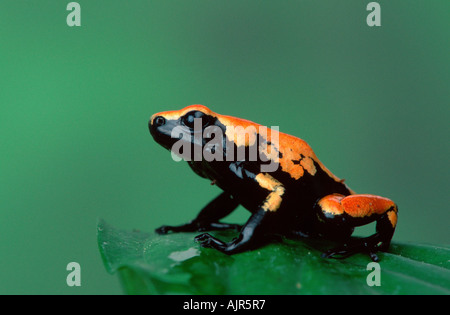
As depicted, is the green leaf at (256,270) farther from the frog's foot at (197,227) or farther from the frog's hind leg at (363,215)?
the frog's foot at (197,227)

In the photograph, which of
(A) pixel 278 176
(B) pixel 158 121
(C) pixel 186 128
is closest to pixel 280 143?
(A) pixel 278 176

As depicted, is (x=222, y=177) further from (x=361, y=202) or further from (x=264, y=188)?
(x=361, y=202)

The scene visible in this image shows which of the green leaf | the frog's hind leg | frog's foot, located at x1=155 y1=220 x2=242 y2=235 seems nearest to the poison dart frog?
the frog's hind leg

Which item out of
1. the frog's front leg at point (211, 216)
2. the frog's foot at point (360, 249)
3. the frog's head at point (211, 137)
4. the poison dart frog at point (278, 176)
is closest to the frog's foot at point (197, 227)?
the frog's front leg at point (211, 216)

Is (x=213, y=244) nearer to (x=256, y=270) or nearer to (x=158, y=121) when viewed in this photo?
(x=256, y=270)

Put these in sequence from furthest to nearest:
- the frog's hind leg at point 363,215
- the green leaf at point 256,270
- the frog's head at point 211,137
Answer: the frog's head at point 211,137
the frog's hind leg at point 363,215
the green leaf at point 256,270

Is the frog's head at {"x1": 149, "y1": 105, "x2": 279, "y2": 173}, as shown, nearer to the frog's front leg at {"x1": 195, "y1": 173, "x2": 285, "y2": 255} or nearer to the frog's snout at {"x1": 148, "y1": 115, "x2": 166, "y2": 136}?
the frog's snout at {"x1": 148, "y1": 115, "x2": 166, "y2": 136}

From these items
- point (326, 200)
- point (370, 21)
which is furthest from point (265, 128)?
point (370, 21)
